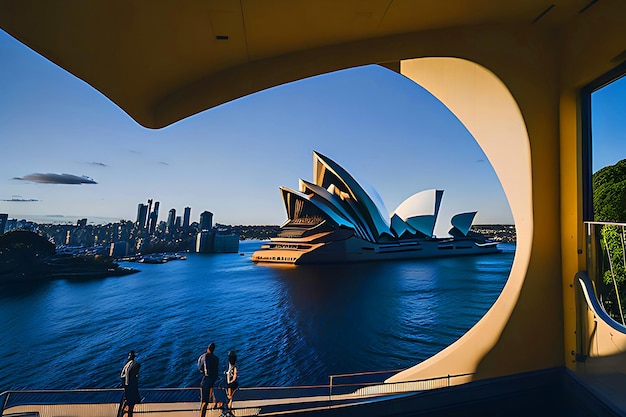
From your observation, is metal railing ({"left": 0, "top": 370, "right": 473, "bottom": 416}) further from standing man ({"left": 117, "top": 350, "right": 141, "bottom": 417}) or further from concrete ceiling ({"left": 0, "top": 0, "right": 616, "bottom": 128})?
concrete ceiling ({"left": 0, "top": 0, "right": 616, "bottom": 128})

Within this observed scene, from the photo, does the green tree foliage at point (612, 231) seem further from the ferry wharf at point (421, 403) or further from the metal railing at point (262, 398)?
the metal railing at point (262, 398)

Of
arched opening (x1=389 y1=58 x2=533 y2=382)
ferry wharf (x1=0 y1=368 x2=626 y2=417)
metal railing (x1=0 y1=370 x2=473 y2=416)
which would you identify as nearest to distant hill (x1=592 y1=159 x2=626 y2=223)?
arched opening (x1=389 y1=58 x2=533 y2=382)

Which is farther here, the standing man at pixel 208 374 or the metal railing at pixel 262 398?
the standing man at pixel 208 374

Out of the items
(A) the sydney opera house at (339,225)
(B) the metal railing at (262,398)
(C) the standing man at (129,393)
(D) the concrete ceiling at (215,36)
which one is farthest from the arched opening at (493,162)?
(A) the sydney opera house at (339,225)

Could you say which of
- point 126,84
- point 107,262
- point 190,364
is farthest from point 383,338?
point 107,262

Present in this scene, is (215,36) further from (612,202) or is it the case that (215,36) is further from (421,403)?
(612,202)
